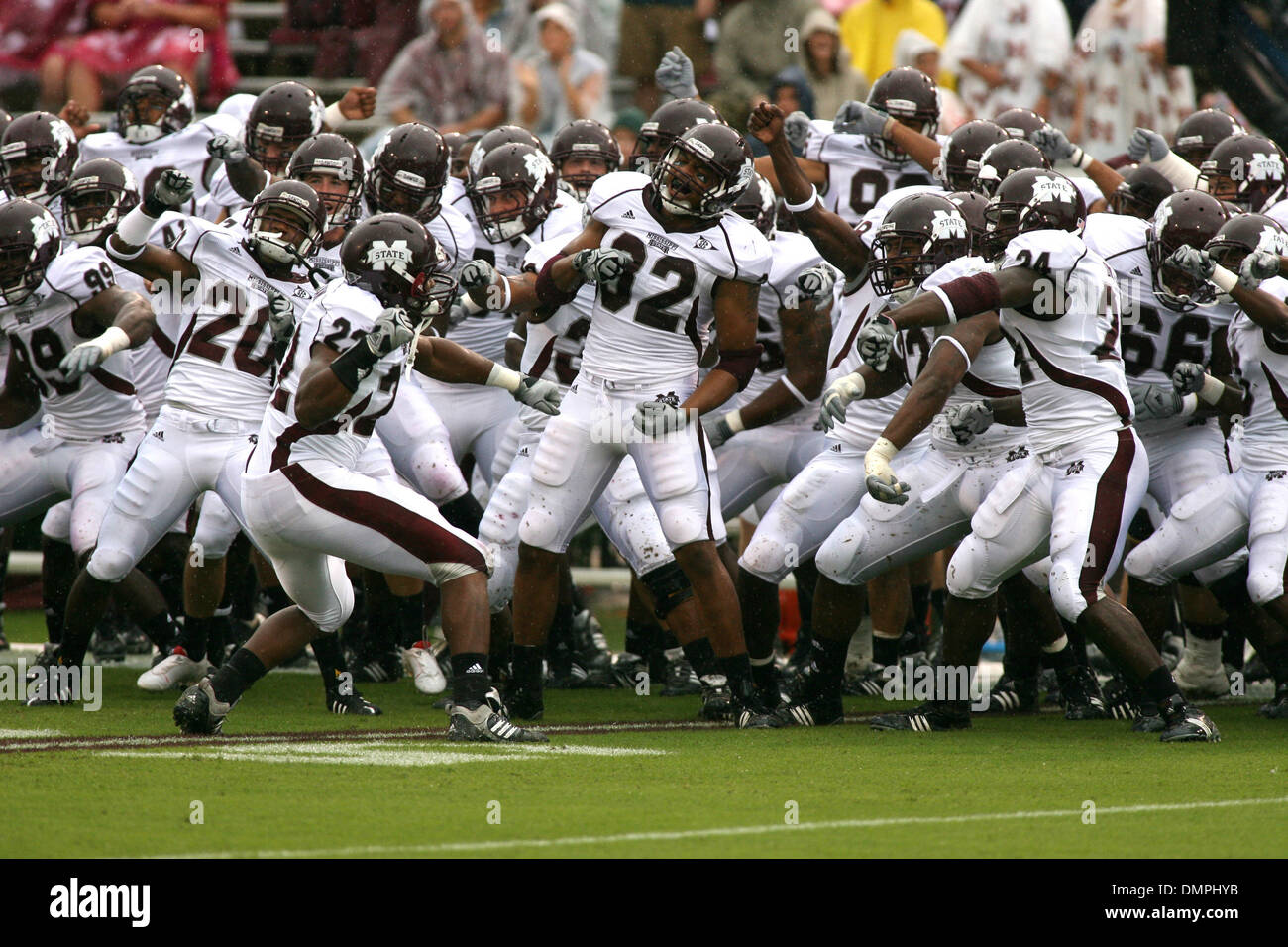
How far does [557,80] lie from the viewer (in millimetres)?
12352

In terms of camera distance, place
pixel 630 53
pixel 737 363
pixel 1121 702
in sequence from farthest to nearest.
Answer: pixel 630 53, pixel 1121 702, pixel 737 363

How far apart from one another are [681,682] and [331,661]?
5.27 feet

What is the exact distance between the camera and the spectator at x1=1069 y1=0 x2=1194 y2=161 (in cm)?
1141

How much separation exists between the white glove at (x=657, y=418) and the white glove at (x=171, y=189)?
184cm

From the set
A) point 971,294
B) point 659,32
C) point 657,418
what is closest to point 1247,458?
point 971,294

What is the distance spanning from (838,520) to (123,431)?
2.88 meters

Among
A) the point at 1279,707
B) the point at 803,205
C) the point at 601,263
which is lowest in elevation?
the point at 1279,707

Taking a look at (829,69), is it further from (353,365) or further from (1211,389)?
(353,365)

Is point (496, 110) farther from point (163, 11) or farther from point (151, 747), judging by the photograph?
point (151, 747)

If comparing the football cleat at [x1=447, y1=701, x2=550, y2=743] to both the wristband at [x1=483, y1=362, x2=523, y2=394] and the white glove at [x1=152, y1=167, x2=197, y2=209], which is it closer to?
the wristband at [x1=483, y1=362, x2=523, y2=394]

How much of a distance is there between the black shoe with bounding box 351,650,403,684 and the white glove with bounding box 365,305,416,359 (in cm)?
284

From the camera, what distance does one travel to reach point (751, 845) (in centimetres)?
427

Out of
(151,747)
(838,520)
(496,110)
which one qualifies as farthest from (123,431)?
(496,110)

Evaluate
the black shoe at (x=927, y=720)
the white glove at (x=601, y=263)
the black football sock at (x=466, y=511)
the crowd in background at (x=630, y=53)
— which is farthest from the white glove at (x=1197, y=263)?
the crowd in background at (x=630, y=53)
